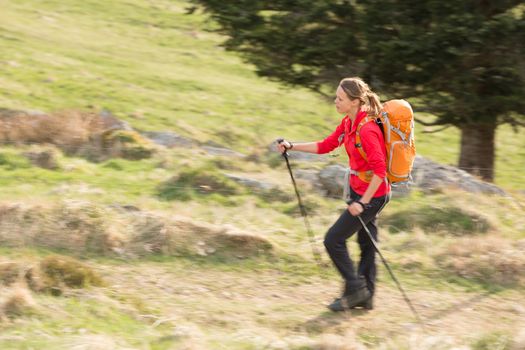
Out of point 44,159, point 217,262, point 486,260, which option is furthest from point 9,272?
point 44,159

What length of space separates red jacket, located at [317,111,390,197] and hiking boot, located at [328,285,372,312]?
0.93 meters

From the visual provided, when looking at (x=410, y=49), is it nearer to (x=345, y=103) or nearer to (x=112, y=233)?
(x=112, y=233)

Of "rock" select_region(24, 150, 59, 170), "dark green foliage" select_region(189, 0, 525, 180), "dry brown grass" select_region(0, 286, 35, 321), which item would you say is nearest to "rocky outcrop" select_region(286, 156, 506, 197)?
"dark green foliage" select_region(189, 0, 525, 180)

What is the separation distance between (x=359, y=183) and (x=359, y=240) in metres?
0.74

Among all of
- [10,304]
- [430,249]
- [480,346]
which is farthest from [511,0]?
[10,304]

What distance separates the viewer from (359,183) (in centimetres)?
646

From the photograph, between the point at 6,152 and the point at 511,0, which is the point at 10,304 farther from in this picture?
the point at 511,0

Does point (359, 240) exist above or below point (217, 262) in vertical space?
above

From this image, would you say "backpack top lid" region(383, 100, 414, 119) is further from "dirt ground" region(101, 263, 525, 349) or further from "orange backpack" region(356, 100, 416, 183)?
"dirt ground" region(101, 263, 525, 349)

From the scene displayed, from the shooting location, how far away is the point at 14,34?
91.9ft

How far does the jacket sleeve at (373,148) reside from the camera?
6.06 metres

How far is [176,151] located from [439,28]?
486 cm

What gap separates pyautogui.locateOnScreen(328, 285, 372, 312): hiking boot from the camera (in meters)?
6.82

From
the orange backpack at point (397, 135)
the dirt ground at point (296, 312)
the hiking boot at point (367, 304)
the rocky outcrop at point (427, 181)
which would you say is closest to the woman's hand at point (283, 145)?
the orange backpack at point (397, 135)
